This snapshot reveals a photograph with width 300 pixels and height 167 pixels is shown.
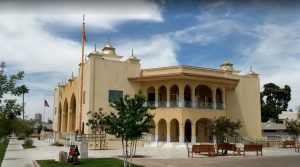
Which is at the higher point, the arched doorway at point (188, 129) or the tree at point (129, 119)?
the tree at point (129, 119)

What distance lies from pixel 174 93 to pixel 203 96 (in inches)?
157

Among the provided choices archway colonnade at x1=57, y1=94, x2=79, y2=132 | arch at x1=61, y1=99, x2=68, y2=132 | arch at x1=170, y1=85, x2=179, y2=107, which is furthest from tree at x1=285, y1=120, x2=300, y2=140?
arch at x1=61, y1=99, x2=68, y2=132

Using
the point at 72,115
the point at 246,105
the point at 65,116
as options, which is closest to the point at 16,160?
the point at 72,115

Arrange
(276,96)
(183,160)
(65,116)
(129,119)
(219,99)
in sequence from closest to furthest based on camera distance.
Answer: (129,119) → (183,160) → (219,99) → (65,116) → (276,96)

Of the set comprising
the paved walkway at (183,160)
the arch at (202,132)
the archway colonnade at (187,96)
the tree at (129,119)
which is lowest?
the paved walkway at (183,160)

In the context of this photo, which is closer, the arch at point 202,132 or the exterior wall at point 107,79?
the exterior wall at point 107,79

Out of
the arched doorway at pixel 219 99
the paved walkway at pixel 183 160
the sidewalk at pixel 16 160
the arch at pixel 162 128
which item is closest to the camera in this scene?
the sidewalk at pixel 16 160

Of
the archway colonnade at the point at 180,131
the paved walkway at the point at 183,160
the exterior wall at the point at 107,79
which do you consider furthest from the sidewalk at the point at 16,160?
the archway colonnade at the point at 180,131

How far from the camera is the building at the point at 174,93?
37.6m

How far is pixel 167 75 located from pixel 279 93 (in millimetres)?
51477

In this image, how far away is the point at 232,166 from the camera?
18.0 meters

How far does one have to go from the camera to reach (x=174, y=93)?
40.0m

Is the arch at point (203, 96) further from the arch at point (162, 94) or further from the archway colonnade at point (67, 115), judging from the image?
the archway colonnade at point (67, 115)

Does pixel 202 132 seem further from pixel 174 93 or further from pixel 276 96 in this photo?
pixel 276 96
